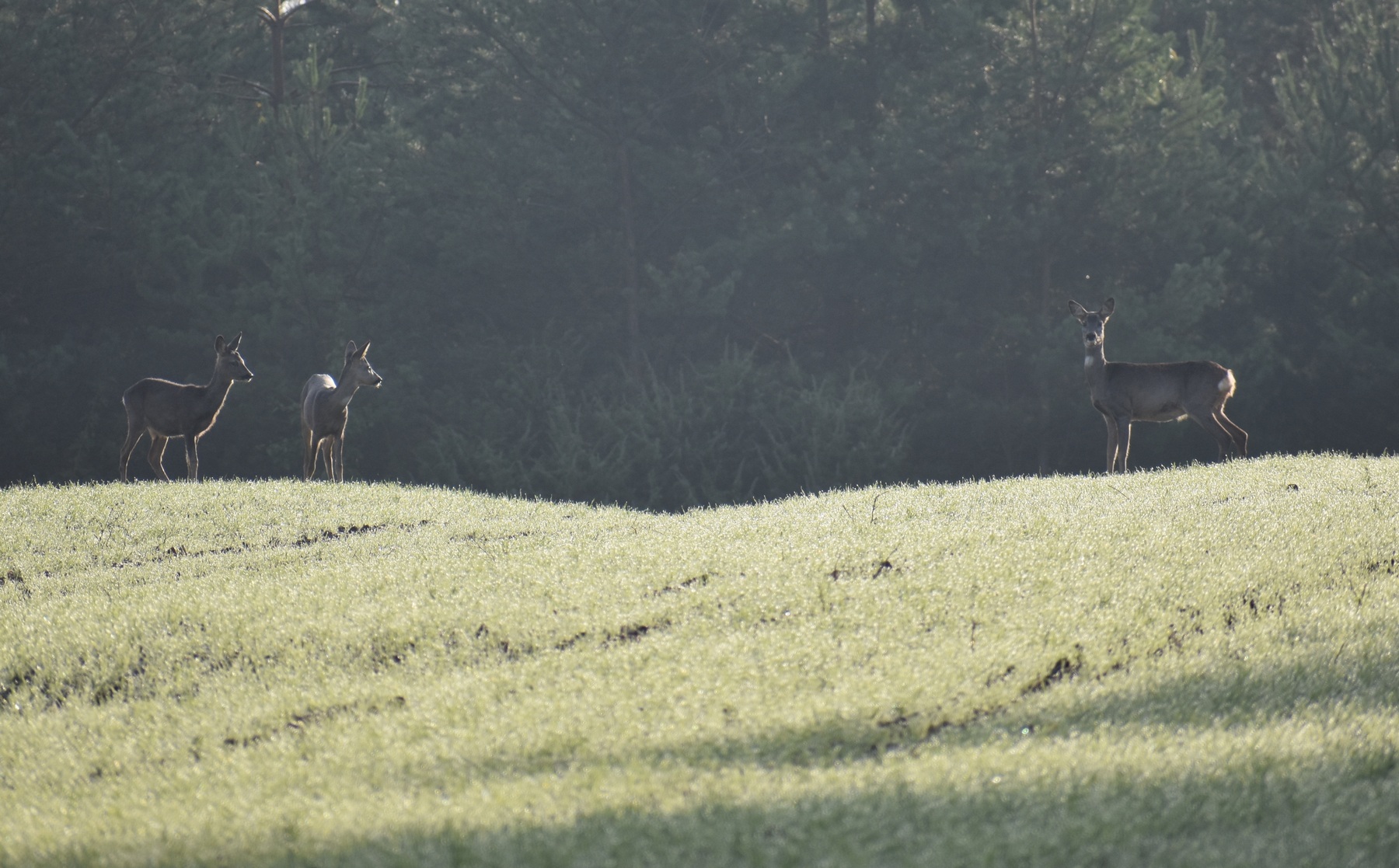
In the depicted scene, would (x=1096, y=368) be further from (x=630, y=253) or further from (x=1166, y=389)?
(x=630, y=253)

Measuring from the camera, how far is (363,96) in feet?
98.0

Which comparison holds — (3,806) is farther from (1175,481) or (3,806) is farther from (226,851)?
(1175,481)

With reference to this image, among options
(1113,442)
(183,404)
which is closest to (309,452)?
(183,404)

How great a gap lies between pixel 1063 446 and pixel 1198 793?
2417 centimetres

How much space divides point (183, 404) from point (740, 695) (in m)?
13.3

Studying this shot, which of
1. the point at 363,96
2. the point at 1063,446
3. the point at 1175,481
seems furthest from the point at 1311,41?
the point at 1175,481

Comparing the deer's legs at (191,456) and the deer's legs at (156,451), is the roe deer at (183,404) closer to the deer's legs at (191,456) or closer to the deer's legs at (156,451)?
the deer's legs at (191,456)

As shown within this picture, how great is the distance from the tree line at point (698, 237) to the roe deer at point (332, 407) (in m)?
9.64

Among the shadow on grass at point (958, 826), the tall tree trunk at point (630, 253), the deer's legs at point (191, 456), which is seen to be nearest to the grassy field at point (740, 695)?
the shadow on grass at point (958, 826)

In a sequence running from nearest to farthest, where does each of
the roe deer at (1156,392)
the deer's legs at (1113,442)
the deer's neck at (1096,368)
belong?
the deer's legs at (1113,442) → the roe deer at (1156,392) → the deer's neck at (1096,368)

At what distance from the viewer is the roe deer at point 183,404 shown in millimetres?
17609

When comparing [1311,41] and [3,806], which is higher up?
[1311,41]

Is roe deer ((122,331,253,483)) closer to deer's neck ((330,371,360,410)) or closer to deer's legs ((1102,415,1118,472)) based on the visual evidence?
deer's neck ((330,371,360,410))

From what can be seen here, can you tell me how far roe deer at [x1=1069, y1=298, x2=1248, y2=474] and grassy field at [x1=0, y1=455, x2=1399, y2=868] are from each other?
215 inches
